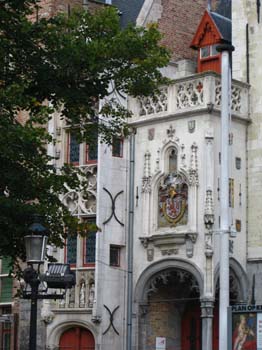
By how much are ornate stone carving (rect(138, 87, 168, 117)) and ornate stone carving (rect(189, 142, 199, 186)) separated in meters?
1.97

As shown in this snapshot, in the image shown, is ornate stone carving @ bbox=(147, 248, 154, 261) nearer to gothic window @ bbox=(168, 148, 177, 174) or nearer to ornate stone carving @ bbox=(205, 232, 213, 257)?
ornate stone carving @ bbox=(205, 232, 213, 257)

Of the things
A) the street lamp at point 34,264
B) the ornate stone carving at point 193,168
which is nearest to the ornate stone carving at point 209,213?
the ornate stone carving at point 193,168

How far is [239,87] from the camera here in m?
32.7

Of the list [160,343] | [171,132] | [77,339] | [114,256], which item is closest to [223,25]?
[171,132]

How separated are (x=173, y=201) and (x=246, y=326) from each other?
8613mm

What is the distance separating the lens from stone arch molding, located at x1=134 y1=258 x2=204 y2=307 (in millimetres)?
31297

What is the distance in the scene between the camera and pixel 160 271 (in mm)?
32562

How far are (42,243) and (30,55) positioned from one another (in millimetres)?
4112

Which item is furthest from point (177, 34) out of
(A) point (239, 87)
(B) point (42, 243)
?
(B) point (42, 243)

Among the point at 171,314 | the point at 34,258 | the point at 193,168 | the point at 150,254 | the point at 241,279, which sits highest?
the point at 193,168

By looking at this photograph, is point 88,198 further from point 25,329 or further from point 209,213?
point 25,329

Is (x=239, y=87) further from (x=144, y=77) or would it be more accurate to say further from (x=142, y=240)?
(x=144, y=77)

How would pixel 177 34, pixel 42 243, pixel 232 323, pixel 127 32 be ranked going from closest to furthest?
pixel 42 243 < pixel 127 32 < pixel 232 323 < pixel 177 34

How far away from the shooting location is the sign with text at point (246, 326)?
78.8ft
